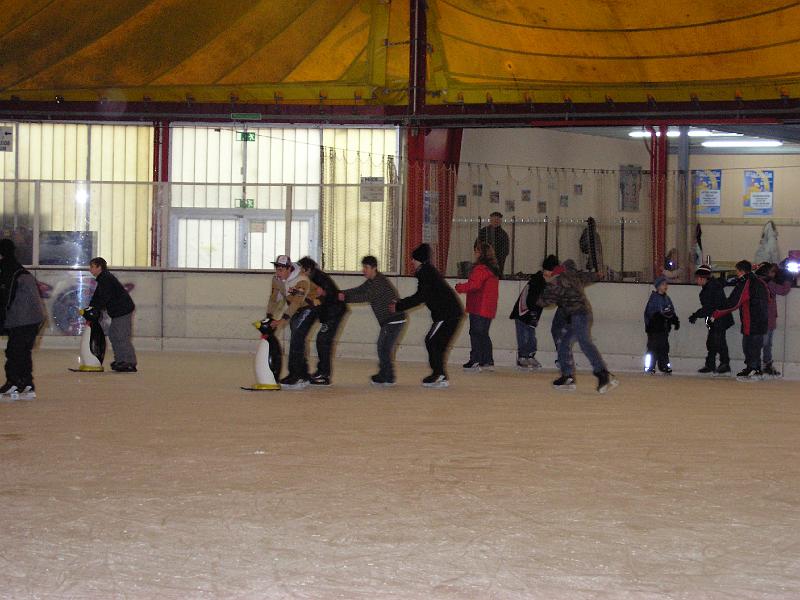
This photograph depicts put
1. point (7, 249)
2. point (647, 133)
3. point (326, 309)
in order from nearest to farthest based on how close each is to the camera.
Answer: point (7, 249)
point (326, 309)
point (647, 133)

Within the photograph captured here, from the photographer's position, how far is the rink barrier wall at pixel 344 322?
1653 cm

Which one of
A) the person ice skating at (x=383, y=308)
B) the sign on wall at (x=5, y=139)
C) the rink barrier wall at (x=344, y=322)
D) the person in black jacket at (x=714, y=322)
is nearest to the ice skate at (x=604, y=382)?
the person ice skating at (x=383, y=308)

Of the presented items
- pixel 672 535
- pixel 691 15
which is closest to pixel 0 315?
pixel 672 535

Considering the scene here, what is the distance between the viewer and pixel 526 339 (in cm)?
1627

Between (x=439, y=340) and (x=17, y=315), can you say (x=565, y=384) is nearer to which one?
(x=439, y=340)

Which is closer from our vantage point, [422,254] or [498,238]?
[422,254]

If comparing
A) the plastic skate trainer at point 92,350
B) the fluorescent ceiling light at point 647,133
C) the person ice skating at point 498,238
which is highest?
the fluorescent ceiling light at point 647,133

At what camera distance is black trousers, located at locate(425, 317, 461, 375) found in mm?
13359

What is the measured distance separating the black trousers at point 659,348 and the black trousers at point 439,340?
373 centimetres

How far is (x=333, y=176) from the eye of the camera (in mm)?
18906

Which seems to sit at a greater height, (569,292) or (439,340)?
(569,292)

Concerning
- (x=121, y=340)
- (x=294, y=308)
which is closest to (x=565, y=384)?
(x=294, y=308)

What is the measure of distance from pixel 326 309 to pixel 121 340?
2925 millimetres

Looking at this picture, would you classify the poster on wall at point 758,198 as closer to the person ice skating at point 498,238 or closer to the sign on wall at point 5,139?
the person ice skating at point 498,238
